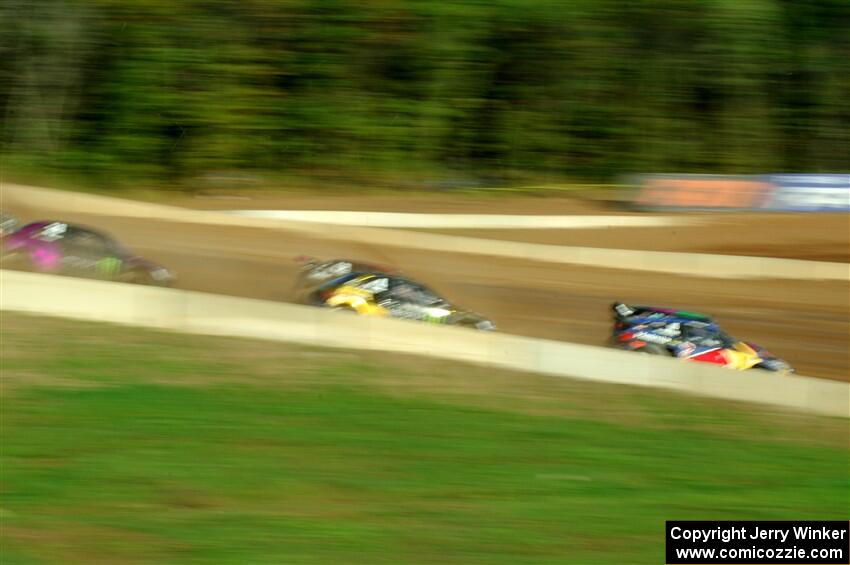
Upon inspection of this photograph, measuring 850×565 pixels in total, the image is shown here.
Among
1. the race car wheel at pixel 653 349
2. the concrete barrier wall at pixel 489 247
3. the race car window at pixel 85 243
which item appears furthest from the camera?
the concrete barrier wall at pixel 489 247

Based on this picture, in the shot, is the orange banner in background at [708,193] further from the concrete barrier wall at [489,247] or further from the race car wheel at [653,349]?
the race car wheel at [653,349]

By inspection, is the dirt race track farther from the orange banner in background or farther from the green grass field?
the green grass field

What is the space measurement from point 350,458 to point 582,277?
342 inches

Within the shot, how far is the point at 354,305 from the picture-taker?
27.7 ft

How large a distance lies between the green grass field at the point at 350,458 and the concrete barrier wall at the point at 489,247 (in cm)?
728

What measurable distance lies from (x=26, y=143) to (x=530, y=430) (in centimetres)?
1696

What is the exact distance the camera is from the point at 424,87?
21.5 meters

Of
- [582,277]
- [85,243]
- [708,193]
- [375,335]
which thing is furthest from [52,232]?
[708,193]

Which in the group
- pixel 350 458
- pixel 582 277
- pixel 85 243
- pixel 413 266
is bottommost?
pixel 582 277

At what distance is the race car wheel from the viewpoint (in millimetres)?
8055
